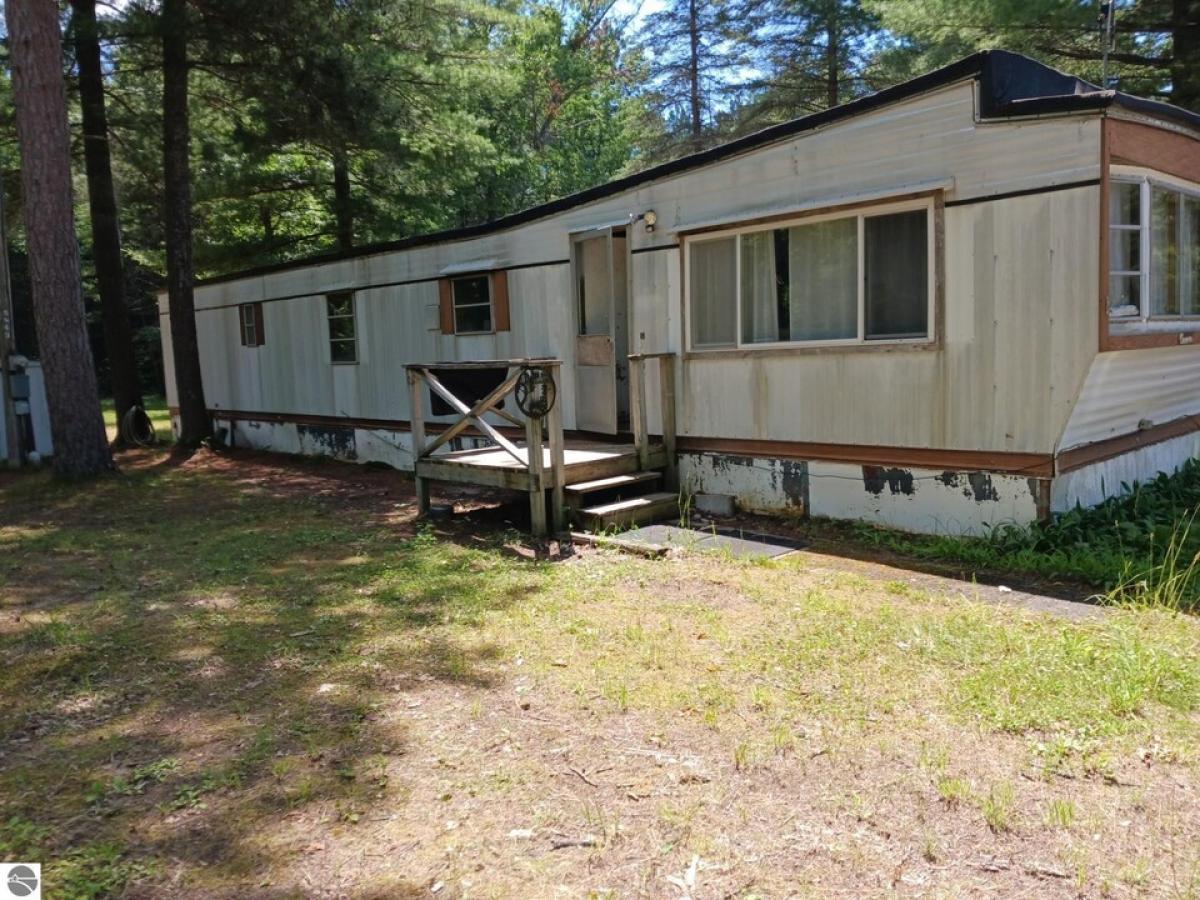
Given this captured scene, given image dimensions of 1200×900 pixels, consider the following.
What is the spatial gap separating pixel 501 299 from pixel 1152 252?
19.5 feet

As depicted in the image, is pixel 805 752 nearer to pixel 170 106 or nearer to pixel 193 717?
pixel 193 717

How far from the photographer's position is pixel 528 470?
22.7 ft

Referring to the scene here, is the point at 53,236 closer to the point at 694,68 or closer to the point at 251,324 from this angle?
the point at 251,324

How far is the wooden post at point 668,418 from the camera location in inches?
311

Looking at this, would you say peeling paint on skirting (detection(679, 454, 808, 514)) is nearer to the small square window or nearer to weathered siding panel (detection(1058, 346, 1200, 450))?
weathered siding panel (detection(1058, 346, 1200, 450))

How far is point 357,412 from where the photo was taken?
39.0 feet

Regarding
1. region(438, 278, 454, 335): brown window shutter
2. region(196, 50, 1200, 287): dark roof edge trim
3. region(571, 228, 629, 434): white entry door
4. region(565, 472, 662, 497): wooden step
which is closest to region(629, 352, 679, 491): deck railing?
region(565, 472, 662, 497): wooden step

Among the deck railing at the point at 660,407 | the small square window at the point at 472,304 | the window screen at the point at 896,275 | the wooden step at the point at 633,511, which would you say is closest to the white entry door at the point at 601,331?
the deck railing at the point at 660,407

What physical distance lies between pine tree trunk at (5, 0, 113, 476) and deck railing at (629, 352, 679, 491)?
6.21m

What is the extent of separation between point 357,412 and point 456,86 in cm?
475

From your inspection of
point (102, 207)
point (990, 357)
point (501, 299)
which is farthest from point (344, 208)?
point (990, 357)

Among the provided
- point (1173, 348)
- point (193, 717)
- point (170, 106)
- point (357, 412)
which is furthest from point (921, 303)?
point (170, 106)

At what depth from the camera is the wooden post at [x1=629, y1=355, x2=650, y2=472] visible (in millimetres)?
7695

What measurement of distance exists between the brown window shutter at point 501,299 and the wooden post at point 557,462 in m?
2.95
